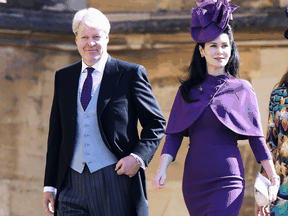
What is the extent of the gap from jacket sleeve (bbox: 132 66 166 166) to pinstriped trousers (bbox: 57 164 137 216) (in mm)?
211

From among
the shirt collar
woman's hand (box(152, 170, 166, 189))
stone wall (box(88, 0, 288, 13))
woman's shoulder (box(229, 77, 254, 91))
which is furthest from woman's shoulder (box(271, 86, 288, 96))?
stone wall (box(88, 0, 288, 13))

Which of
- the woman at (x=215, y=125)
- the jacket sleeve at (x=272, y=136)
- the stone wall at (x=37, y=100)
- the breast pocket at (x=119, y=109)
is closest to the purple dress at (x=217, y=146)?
the woman at (x=215, y=125)

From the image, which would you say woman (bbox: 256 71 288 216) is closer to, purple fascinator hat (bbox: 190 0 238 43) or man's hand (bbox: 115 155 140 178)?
purple fascinator hat (bbox: 190 0 238 43)

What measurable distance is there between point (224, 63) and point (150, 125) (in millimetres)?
615

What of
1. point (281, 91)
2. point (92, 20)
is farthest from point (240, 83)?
point (92, 20)

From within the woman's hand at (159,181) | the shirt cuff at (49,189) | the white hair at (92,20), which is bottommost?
the shirt cuff at (49,189)

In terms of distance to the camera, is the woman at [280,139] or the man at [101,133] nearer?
the man at [101,133]

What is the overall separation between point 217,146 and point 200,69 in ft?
1.82

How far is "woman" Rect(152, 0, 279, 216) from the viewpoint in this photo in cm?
309

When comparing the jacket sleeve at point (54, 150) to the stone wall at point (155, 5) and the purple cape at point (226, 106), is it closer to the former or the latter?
the purple cape at point (226, 106)

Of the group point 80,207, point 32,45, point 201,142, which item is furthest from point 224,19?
point 32,45

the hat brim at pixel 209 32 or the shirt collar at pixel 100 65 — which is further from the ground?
the hat brim at pixel 209 32

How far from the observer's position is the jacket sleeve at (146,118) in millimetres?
3270

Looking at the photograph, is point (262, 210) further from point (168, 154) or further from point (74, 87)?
point (74, 87)
